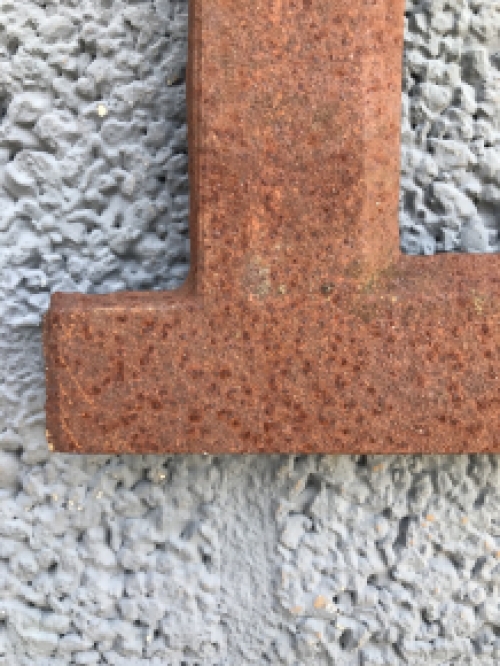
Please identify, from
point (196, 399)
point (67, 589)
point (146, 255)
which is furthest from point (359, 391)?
point (67, 589)

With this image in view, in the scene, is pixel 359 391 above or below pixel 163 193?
below

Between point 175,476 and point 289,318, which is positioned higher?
point 289,318

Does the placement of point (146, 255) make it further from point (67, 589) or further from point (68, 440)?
point (67, 589)

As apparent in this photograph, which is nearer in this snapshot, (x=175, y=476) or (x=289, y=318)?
(x=289, y=318)
